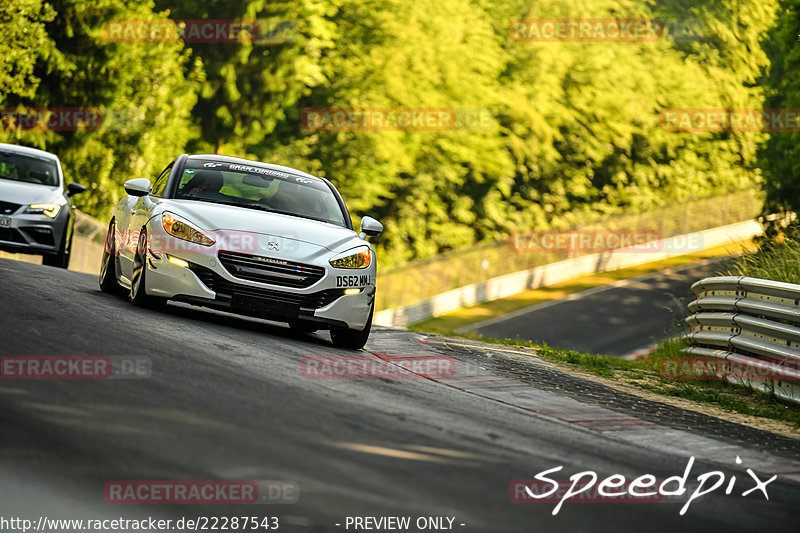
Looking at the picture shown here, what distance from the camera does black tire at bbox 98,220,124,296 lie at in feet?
38.4

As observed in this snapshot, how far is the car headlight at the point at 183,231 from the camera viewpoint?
9602mm

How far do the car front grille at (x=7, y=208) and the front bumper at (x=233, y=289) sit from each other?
6835 millimetres

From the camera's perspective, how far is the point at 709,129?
196 feet

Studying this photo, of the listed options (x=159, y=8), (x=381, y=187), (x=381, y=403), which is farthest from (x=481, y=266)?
(x=381, y=403)

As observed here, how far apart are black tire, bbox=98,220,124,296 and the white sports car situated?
1.76 feet

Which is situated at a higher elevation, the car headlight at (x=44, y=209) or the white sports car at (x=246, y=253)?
the white sports car at (x=246, y=253)

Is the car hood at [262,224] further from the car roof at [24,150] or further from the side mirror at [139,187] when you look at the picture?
the car roof at [24,150]

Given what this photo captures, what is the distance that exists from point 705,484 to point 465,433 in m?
1.45

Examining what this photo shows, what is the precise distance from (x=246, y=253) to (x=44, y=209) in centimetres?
769

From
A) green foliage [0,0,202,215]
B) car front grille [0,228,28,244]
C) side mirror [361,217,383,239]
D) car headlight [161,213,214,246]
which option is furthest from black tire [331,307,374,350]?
green foliage [0,0,202,215]

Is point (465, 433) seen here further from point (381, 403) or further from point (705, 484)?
point (705, 484)

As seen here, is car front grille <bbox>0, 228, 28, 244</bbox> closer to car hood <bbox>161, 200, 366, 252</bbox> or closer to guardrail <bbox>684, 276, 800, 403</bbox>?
car hood <bbox>161, 200, 366, 252</bbox>

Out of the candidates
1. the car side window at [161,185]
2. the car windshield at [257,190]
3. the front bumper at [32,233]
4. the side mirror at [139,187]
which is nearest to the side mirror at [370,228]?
the car windshield at [257,190]

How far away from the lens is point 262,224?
999 centimetres
